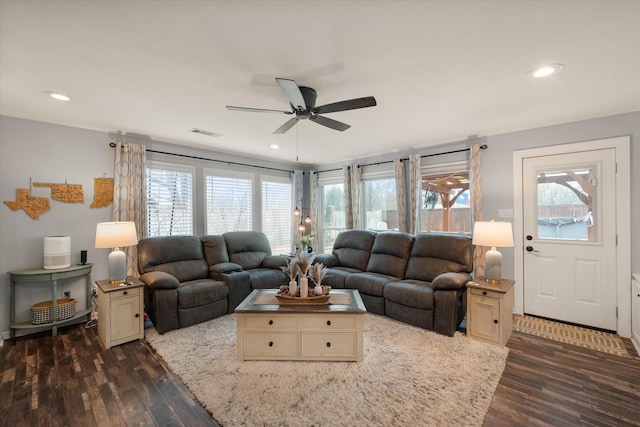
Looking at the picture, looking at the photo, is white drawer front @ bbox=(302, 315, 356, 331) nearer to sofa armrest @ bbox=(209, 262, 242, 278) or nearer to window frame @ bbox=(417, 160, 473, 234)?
sofa armrest @ bbox=(209, 262, 242, 278)

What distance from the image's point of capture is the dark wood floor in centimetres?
194

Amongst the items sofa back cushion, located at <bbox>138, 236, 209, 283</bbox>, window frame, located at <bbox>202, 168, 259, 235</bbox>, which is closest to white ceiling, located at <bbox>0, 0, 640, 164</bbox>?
window frame, located at <bbox>202, 168, 259, 235</bbox>

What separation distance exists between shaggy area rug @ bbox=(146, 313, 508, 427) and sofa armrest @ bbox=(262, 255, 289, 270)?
1.61 meters

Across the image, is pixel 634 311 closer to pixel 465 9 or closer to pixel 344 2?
pixel 465 9

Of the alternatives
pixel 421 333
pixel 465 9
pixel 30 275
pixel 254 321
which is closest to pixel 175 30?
pixel 465 9

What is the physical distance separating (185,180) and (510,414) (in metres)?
4.96

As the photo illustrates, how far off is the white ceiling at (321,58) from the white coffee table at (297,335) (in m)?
2.10

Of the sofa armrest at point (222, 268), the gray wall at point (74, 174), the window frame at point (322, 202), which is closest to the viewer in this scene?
the gray wall at point (74, 174)

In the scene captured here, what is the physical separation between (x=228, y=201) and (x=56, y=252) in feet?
8.25

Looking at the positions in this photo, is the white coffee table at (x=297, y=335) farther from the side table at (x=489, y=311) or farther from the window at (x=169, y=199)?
the window at (x=169, y=199)

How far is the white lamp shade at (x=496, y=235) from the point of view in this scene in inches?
122

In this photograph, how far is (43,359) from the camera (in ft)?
8.95

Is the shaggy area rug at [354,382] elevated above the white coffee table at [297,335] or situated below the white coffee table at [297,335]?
below

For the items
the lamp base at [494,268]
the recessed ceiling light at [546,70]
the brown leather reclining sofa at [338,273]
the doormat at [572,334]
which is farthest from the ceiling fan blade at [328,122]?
the doormat at [572,334]
